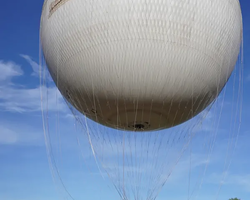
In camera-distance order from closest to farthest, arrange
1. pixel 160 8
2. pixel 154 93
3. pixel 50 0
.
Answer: pixel 160 8, pixel 154 93, pixel 50 0

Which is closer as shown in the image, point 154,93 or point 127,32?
point 127,32

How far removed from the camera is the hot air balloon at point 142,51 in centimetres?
1231

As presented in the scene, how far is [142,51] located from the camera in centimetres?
1244

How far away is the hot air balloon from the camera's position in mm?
12312

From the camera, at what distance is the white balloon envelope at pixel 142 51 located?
12.3 metres

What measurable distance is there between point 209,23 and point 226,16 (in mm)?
990

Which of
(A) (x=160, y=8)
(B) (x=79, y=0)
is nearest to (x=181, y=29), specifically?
(A) (x=160, y=8)

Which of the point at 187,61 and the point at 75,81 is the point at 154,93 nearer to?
the point at 187,61

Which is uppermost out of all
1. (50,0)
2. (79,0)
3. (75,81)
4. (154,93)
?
(50,0)

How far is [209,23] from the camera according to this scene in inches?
503

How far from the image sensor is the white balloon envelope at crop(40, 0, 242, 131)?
12.3m

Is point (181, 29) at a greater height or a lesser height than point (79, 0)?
lesser

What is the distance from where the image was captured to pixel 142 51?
1244 cm

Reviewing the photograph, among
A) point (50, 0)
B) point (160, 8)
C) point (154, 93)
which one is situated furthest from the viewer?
point (50, 0)
